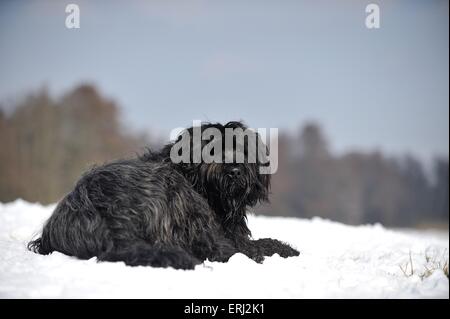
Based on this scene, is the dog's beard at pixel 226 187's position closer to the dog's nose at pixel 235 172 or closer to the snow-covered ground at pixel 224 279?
the dog's nose at pixel 235 172

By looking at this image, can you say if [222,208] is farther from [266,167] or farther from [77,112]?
[77,112]

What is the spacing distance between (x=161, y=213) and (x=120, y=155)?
35.4ft

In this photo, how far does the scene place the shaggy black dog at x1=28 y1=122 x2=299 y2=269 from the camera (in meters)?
5.51

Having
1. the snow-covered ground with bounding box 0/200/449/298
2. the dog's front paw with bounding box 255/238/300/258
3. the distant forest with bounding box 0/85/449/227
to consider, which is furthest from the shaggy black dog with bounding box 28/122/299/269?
the distant forest with bounding box 0/85/449/227

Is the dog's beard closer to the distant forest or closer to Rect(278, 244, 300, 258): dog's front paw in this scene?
Rect(278, 244, 300, 258): dog's front paw

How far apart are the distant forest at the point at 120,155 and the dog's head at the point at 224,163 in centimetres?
1290

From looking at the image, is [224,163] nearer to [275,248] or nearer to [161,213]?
[161,213]

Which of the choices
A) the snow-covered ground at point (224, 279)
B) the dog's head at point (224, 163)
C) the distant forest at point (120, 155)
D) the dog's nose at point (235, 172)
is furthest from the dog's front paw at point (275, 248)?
the distant forest at point (120, 155)

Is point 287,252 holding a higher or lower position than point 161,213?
lower

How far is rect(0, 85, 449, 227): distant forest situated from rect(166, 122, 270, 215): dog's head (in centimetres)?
1290

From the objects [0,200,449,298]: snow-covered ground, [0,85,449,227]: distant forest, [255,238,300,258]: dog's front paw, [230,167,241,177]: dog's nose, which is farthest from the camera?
[0,85,449,227]: distant forest

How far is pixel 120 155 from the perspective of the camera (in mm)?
16266

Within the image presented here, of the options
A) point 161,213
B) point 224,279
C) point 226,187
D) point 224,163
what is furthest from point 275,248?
point 224,279

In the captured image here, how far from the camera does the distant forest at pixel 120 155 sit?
27297 millimetres
